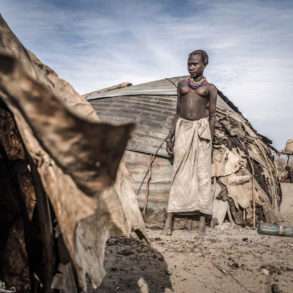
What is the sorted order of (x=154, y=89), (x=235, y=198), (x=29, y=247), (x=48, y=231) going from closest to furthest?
1. (x=48, y=231)
2. (x=29, y=247)
3. (x=235, y=198)
4. (x=154, y=89)

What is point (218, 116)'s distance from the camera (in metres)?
7.46

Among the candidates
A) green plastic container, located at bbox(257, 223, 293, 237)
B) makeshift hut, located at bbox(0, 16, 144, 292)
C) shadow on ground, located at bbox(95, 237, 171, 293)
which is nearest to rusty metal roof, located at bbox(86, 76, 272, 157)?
green plastic container, located at bbox(257, 223, 293, 237)

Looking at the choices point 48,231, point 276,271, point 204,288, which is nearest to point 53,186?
point 48,231

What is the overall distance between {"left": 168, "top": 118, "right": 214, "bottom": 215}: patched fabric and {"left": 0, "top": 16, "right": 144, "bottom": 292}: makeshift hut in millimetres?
4479

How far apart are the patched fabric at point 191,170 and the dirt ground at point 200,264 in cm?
46

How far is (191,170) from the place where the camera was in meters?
6.02

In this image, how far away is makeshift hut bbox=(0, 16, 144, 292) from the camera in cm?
70

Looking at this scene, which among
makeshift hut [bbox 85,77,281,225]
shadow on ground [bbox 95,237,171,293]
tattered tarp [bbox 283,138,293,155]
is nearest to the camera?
shadow on ground [bbox 95,237,171,293]

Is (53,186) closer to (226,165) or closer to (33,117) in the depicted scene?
(33,117)

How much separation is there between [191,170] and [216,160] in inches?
38.1

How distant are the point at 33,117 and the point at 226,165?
20.8 ft

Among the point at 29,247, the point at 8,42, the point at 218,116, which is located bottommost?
the point at 29,247

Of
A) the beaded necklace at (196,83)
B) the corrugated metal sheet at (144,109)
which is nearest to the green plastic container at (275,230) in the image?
the corrugated metal sheet at (144,109)

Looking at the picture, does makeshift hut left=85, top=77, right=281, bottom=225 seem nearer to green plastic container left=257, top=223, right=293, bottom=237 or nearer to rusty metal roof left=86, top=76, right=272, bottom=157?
rusty metal roof left=86, top=76, right=272, bottom=157
